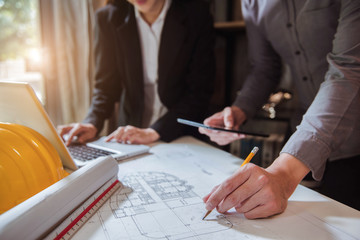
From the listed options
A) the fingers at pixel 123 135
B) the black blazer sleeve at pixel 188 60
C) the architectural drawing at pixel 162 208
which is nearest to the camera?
the architectural drawing at pixel 162 208

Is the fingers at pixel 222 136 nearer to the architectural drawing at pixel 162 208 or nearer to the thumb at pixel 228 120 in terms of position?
the thumb at pixel 228 120

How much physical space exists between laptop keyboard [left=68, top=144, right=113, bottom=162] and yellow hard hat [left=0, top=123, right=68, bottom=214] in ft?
0.91

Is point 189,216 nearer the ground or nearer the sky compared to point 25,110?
nearer the ground

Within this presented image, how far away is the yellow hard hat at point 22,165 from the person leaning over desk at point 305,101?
13.1 inches

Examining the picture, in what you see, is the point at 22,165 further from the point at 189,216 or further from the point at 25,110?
the point at 189,216

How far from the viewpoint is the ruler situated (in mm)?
477

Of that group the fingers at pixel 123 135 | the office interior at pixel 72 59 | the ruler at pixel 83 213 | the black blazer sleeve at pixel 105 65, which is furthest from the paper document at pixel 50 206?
the office interior at pixel 72 59

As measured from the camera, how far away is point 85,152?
95cm

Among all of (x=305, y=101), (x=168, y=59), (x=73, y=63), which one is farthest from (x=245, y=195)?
(x=73, y=63)

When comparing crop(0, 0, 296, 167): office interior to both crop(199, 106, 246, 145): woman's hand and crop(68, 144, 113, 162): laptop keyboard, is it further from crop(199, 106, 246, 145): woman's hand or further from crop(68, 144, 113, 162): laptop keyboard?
crop(68, 144, 113, 162): laptop keyboard

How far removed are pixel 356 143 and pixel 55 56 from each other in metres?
1.92

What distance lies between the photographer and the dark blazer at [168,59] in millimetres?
1354

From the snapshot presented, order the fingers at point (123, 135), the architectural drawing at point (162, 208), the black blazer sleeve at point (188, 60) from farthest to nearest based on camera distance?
the black blazer sleeve at point (188, 60), the fingers at point (123, 135), the architectural drawing at point (162, 208)

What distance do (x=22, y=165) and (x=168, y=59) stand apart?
37.2 inches
